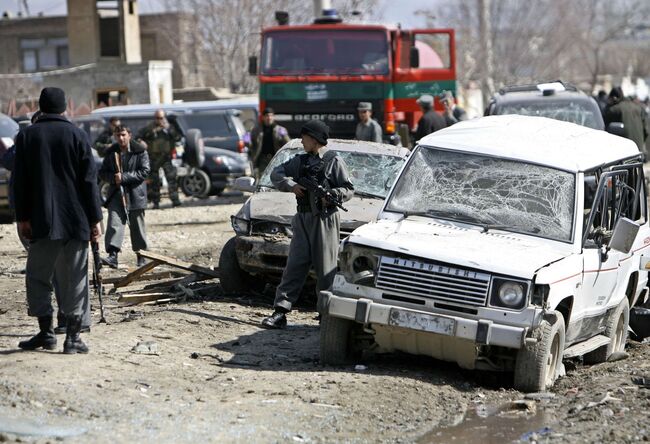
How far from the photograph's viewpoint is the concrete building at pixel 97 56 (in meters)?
50.6

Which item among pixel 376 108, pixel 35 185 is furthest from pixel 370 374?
pixel 376 108

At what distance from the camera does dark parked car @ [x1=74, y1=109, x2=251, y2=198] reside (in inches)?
933

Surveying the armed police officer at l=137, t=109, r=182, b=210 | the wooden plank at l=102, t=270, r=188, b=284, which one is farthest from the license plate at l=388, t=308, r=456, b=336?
the armed police officer at l=137, t=109, r=182, b=210

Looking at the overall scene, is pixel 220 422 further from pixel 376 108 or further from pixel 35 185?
pixel 376 108

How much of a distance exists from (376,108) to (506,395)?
13772 mm

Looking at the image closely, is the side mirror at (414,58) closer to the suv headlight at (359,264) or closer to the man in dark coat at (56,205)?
the suv headlight at (359,264)

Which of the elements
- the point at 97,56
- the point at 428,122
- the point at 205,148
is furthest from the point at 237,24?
the point at 428,122

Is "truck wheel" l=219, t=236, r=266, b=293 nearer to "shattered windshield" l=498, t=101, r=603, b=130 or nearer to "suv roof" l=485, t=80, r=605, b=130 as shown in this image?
"suv roof" l=485, t=80, r=605, b=130

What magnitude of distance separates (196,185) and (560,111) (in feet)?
30.2

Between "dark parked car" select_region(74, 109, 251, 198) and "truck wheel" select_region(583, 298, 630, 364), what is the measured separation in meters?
14.2

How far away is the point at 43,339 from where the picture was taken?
8.68 metres

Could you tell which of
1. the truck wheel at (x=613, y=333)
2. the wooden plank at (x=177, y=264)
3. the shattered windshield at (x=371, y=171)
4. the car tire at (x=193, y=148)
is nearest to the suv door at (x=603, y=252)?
the truck wheel at (x=613, y=333)

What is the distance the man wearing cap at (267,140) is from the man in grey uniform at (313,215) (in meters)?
9.25

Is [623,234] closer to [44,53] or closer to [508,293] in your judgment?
[508,293]
